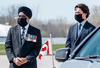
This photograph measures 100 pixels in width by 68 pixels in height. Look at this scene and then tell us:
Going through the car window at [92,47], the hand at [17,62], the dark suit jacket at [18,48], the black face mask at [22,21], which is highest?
the black face mask at [22,21]

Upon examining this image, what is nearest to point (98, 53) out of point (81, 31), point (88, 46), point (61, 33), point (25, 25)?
point (88, 46)

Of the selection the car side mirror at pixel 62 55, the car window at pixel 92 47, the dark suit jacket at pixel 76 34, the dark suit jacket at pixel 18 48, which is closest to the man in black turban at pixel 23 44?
the dark suit jacket at pixel 18 48

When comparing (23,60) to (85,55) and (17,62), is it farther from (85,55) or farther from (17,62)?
(85,55)

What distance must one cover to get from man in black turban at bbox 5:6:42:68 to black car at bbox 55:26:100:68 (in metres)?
0.90

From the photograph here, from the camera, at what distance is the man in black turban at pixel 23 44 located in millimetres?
3238

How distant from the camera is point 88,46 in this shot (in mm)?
2406

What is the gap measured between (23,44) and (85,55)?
128cm

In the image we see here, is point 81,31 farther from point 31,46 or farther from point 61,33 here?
point 61,33

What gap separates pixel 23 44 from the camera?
10.7ft

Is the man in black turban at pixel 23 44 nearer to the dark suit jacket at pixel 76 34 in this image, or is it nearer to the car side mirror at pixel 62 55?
the dark suit jacket at pixel 76 34

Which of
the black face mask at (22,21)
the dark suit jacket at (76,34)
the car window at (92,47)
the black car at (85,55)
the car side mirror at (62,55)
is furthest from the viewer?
the dark suit jacket at (76,34)

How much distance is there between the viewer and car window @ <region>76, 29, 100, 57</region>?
2.32m

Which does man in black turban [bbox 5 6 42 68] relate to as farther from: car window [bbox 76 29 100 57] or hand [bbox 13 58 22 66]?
car window [bbox 76 29 100 57]

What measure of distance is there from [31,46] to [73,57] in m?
1.17
